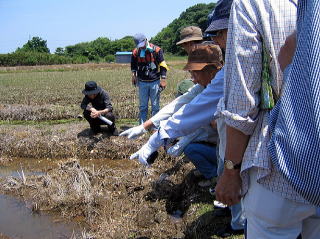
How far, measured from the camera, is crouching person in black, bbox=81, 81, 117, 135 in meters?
6.06

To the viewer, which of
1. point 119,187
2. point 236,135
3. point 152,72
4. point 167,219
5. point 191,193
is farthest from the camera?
point 152,72

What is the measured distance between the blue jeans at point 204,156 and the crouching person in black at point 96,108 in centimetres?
279

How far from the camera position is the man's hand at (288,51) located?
126cm

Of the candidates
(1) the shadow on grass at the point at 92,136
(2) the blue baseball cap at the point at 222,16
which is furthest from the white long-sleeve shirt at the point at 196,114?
(1) the shadow on grass at the point at 92,136

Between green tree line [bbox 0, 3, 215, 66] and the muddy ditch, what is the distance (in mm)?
38252

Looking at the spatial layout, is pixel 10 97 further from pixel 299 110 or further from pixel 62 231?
pixel 299 110

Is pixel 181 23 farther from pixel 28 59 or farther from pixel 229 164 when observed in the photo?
pixel 229 164

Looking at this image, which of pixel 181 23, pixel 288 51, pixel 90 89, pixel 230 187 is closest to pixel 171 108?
pixel 230 187

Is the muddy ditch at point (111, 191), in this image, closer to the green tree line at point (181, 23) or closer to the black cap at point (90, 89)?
the black cap at point (90, 89)

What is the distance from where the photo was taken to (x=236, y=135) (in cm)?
141

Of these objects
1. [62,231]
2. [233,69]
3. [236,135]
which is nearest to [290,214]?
[236,135]

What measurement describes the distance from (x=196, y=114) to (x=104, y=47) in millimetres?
72154

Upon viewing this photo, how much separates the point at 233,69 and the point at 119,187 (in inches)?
132

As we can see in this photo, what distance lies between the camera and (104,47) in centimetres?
7169
